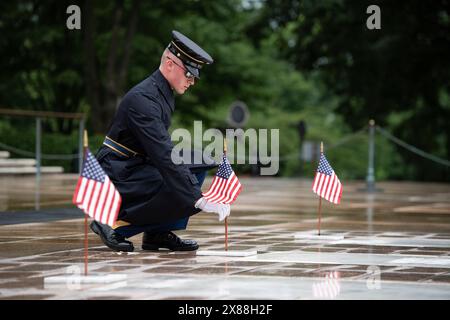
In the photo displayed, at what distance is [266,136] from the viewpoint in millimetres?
42844

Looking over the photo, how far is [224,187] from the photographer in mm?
9766

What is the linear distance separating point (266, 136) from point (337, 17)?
8.76 m

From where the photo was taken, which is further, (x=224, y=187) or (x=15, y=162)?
(x=15, y=162)

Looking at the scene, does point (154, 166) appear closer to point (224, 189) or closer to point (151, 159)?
point (151, 159)

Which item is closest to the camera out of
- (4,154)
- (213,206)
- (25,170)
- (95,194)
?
(95,194)

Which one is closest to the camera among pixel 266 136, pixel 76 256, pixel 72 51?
pixel 76 256

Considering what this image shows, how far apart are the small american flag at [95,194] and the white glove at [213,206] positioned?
1.42 meters

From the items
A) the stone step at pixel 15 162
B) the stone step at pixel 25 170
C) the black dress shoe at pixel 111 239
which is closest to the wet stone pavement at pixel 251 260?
the black dress shoe at pixel 111 239

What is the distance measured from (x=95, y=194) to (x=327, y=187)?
14.2 ft

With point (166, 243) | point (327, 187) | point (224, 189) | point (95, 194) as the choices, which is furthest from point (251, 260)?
point (327, 187)

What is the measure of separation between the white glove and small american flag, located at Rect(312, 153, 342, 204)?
2536 mm

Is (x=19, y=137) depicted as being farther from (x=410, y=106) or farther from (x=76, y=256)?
(x=76, y=256)

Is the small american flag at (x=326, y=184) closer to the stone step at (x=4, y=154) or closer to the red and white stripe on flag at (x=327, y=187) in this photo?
the red and white stripe on flag at (x=327, y=187)
